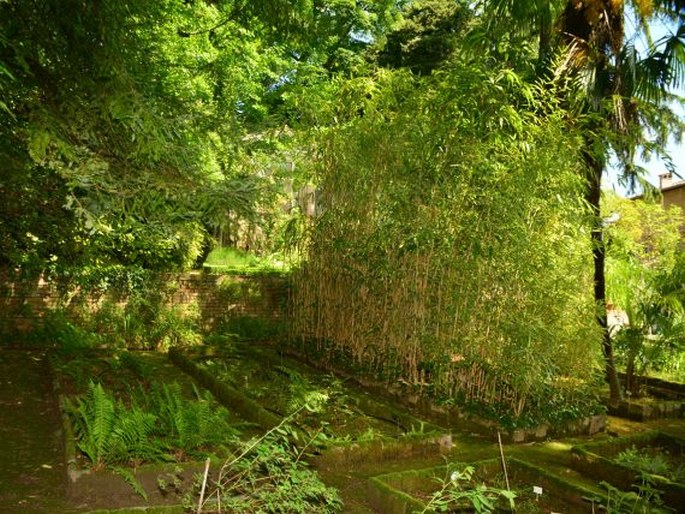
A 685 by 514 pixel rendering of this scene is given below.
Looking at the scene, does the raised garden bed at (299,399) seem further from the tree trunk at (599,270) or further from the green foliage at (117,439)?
the tree trunk at (599,270)

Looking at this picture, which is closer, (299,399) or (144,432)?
(144,432)

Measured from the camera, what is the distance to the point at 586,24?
734cm

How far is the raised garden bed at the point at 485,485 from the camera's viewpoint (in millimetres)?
3892

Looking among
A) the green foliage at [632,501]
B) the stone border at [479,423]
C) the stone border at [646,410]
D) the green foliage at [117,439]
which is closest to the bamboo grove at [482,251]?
the stone border at [479,423]

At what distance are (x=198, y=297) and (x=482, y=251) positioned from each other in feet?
21.3

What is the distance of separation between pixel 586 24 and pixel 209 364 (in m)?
6.69

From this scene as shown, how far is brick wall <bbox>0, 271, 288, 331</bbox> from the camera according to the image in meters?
9.39

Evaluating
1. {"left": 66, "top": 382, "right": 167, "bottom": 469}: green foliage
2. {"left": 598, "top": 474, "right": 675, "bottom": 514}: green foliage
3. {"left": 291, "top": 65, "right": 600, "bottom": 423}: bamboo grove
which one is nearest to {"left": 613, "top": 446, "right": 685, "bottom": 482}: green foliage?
{"left": 598, "top": 474, "right": 675, "bottom": 514}: green foliage

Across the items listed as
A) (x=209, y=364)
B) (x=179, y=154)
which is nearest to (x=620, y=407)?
(x=209, y=364)

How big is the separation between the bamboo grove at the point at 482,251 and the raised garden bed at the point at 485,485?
141 cm

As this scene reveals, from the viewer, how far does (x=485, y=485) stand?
3881 millimetres

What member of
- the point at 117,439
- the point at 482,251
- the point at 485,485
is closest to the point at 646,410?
the point at 482,251

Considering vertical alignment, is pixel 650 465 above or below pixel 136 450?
below

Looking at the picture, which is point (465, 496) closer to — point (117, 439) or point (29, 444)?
point (117, 439)
